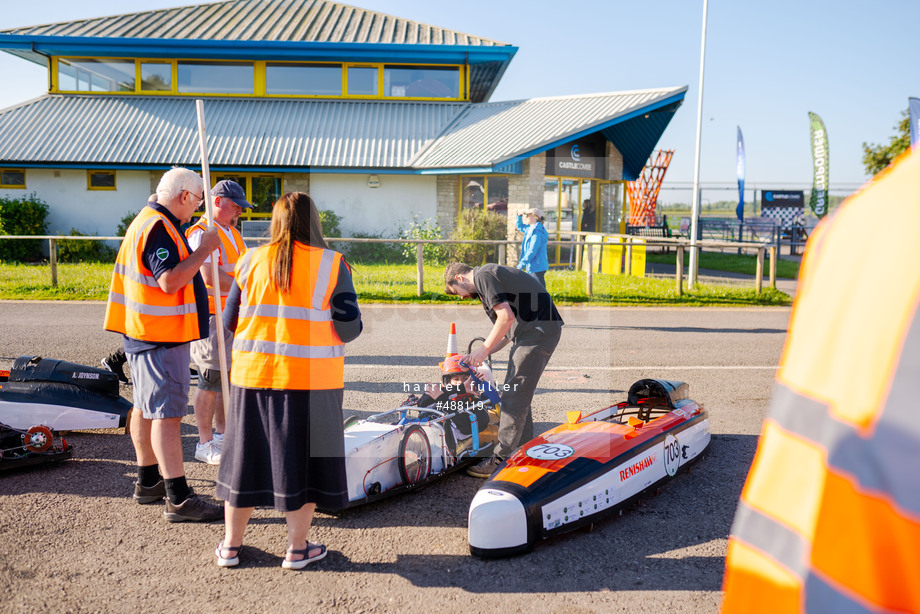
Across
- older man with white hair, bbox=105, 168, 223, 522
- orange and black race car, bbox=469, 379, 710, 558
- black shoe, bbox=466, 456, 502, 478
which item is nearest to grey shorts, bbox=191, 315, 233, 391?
older man with white hair, bbox=105, 168, 223, 522

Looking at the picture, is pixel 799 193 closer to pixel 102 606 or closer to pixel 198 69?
pixel 198 69

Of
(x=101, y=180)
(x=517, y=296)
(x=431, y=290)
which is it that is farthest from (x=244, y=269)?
(x=101, y=180)

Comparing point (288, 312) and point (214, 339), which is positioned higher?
point (288, 312)

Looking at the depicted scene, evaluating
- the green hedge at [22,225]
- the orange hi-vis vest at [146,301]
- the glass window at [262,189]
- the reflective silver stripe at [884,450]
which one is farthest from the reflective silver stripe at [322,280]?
the glass window at [262,189]

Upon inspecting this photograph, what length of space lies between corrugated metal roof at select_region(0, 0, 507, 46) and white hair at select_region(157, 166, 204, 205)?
20422mm

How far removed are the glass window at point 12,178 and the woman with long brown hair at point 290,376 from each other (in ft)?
71.9

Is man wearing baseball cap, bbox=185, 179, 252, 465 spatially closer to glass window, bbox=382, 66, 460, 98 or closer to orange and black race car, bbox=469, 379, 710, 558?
orange and black race car, bbox=469, 379, 710, 558

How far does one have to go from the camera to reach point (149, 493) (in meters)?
4.48

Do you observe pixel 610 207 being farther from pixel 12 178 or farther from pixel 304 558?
pixel 304 558

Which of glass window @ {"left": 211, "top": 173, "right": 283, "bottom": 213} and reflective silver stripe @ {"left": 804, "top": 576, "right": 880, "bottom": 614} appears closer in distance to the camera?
reflective silver stripe @ {"left": 804, "top": 576, "right": 880, "bottom": 614}

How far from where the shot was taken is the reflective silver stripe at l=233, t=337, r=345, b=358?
3.51m

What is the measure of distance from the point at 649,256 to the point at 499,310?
23.8 m

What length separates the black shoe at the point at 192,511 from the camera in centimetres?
422

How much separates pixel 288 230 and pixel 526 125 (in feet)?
60.9
